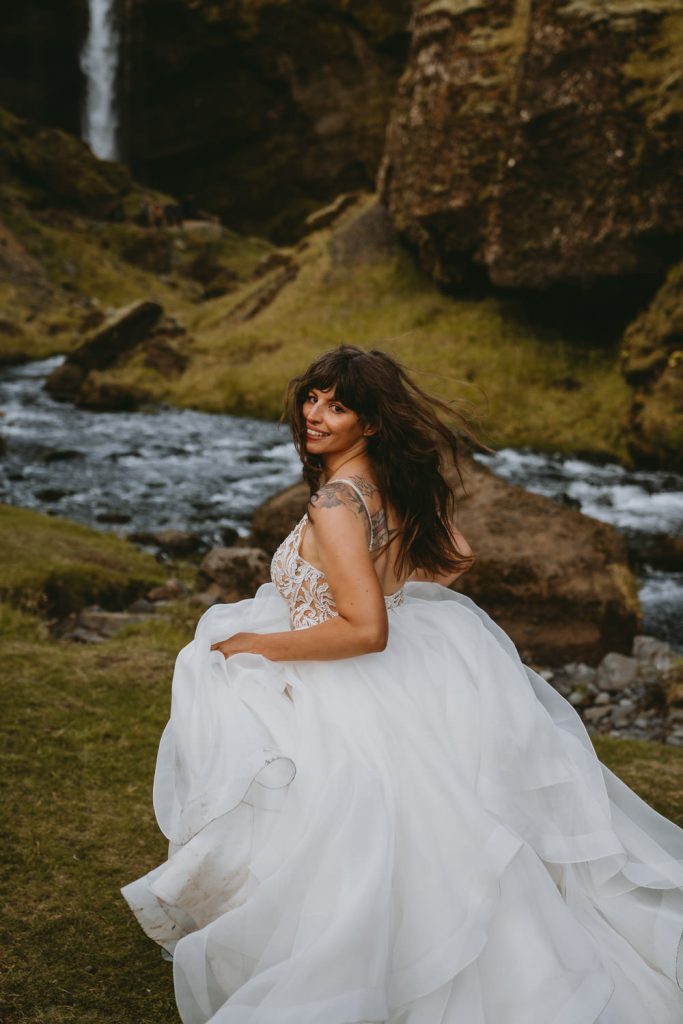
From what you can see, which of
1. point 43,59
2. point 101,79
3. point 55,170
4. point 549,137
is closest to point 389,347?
point 549,137

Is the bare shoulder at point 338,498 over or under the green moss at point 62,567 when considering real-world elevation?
over

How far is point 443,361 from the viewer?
21953mm

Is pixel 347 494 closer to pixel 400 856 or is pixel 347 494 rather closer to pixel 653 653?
pixel 400 856

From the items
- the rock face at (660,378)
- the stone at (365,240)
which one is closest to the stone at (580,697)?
the rock face at (660,378)

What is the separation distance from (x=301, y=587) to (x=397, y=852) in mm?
876

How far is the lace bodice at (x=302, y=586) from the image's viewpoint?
3150 mm

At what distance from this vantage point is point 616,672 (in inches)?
303

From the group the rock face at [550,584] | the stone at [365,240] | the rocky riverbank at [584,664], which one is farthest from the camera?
the stone at [365,240]

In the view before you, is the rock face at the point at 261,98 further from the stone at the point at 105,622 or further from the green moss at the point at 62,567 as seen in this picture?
the stone at the point at 105,622

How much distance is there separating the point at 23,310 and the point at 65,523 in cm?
2076

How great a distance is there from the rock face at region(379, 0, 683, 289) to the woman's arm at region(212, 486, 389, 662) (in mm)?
17002

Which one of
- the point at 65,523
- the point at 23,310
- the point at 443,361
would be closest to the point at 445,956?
the point at 65,523

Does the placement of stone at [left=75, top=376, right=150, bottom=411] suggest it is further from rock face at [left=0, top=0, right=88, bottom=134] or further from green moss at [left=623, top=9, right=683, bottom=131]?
rock face at [left=0, top=0, right=88, bottom=134]

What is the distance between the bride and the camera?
102 inches
